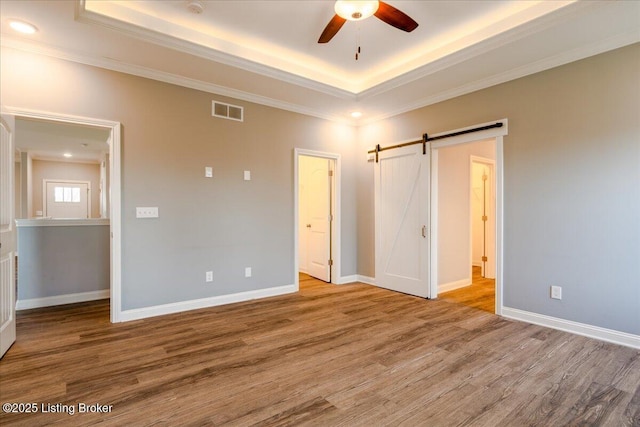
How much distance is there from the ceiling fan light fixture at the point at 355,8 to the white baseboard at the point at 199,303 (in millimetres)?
3473

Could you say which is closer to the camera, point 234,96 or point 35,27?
point 35,27

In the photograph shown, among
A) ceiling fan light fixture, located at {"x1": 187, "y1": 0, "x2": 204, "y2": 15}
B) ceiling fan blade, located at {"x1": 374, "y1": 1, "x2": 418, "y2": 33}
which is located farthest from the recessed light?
ceiling fan blade, located at {"x1": 374, "y1": 1, "x2": 418, "y2": 33}

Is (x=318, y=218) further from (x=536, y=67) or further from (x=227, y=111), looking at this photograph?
(x=536, y=67)

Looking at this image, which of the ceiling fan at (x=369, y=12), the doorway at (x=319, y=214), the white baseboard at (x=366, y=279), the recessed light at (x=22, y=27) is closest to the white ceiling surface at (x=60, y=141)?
the recessed light at (x=22, y=27)

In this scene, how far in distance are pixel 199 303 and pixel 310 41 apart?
3395 mm

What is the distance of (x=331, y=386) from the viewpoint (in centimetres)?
224

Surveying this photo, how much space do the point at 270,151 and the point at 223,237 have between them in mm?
A: 1388

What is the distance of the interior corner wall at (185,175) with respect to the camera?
330 centimetres

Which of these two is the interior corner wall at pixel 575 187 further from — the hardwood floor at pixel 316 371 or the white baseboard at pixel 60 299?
the white baseboard at pixel 60 299

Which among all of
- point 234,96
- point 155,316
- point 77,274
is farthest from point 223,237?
point 77,274

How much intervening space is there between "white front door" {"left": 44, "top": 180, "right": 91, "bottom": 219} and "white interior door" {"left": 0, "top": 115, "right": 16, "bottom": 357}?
265 inches

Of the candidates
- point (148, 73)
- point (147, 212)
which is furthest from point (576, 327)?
point (148, 73)

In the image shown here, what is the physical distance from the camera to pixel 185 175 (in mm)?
3908

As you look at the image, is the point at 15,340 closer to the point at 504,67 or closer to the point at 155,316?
the point at 155,316
